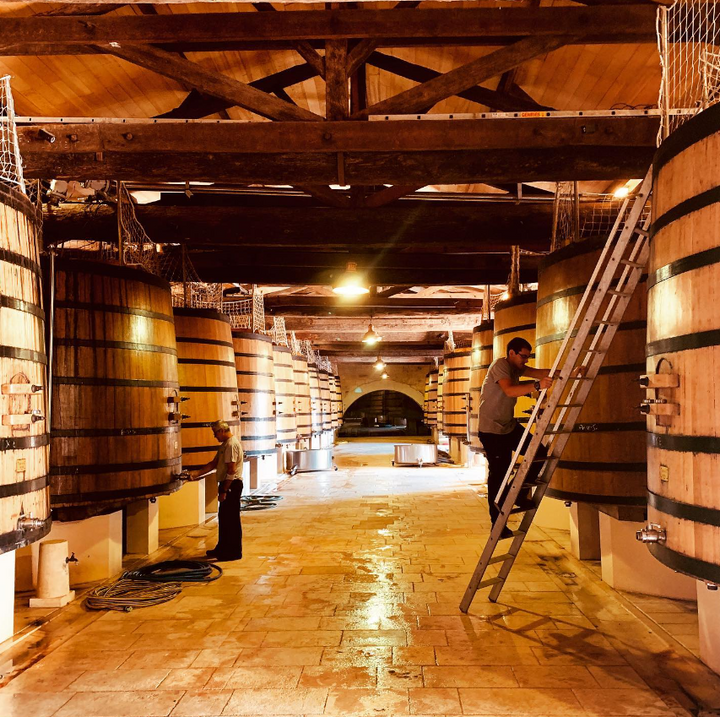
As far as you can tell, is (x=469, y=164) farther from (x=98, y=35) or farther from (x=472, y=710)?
(x=472, y=710)

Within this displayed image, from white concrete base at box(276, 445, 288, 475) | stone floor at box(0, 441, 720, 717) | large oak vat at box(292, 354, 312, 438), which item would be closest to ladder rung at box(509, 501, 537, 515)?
stone floor at box(0, 441, 720, 717)

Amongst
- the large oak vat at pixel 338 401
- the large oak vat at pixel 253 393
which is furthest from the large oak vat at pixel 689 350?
the large oak vat at pixel 338 401

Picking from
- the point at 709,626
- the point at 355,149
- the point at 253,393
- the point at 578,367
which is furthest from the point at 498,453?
the point at 253,393

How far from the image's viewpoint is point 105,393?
474cm

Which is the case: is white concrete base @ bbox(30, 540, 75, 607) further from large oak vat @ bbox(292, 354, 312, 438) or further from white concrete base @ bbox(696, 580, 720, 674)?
large oak vat @ bbox(292, 354, 312, 438)

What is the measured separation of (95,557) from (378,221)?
4.51m

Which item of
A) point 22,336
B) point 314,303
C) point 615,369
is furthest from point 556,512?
point 314,303

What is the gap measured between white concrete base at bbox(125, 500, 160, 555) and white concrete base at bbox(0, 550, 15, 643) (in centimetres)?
194

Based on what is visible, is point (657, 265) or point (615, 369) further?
point (615, 369)

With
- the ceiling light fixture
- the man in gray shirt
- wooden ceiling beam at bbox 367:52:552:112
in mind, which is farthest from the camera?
the ceiling light fixture

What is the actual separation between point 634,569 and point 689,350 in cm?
260

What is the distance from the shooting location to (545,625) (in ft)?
12.5

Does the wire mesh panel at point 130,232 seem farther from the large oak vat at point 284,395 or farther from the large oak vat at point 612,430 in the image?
the large oak vat at point 284,395

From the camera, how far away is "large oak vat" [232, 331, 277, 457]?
29.5 feet
